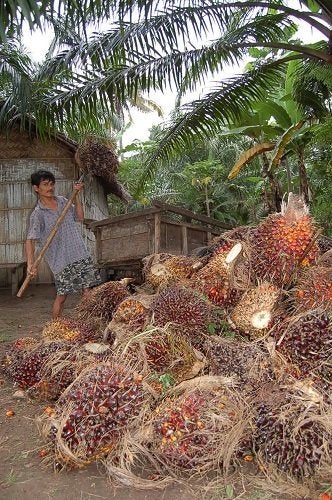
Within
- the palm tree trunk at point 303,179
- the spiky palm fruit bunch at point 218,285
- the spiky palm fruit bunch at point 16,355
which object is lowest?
the spiky palm fruit bunch at point 16,355

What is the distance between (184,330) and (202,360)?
0.20 m

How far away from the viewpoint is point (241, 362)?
245 centimetres

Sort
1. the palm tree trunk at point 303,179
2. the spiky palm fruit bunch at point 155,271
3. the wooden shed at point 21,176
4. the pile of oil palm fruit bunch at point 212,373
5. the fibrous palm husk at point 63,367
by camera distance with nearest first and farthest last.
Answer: the pile of oil palm fruit bunch at point 212,373
the fibrous palm husk at point 63,367
the spiky palm fruit bunch at point 155,271
the palm tree trunk at point 303,179
the wooden shed at point 21,176

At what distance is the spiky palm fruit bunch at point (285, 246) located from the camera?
295 centimetres

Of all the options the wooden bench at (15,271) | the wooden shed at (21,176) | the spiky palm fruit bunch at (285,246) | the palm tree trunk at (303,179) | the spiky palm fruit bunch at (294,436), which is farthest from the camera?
the wooden shed at (21,176)

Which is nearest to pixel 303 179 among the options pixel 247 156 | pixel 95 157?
pixel 247 156

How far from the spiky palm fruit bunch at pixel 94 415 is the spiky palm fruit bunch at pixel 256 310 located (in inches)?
29.6

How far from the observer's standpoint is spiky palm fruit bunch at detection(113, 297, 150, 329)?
2936 mm

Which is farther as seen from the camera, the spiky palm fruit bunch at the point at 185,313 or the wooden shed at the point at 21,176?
the wooden shed at the point at 21,176

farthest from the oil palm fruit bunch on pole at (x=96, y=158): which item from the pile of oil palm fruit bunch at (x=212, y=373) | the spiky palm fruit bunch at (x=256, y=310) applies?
the spiky palm fruit bunch at (x=256, y=310)

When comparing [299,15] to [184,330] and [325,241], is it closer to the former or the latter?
[325,241]

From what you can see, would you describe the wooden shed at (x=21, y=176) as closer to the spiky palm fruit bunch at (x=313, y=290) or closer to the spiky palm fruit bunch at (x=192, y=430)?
the spiky palm fruit bunch at (x=313, y=290)

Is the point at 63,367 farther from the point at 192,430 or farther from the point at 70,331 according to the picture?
the point at 192,430

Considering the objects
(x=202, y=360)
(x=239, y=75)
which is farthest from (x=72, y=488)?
(x=239, y=75)
